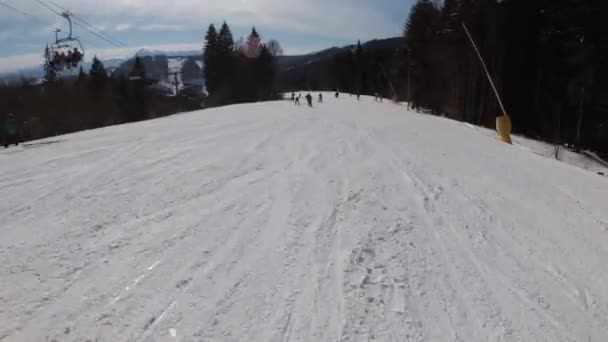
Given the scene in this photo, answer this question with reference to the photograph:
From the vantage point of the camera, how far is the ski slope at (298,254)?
396cm

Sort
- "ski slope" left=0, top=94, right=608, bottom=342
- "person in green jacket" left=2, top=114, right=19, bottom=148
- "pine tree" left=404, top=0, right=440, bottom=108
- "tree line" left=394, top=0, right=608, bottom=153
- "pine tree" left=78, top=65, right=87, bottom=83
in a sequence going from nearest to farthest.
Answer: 1. "ski slope" left=0, top=94, right=608, bottom=342
2. "person in green jacket" left=2, top=114, right=19, bottom=148
3. "tree line" left=394, top=0, right=608, bottom=153
4. "pine tree" left=404, top=0, right=440, bottom=108
5. "pine tree" left=78, top=65, right=87, bottom=83

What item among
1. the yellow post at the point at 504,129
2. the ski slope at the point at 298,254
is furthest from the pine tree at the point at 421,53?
the ski slope at the point at 298,254

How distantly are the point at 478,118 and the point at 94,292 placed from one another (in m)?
36.5

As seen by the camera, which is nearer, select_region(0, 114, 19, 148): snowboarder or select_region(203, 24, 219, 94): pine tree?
select_region(0, 114, 19, 148): snowboarder

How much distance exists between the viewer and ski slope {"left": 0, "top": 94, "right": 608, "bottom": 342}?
13.0 ft

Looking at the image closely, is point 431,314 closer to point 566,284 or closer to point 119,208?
point 566,284

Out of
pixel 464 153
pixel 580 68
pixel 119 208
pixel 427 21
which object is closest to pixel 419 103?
pixel 427 21

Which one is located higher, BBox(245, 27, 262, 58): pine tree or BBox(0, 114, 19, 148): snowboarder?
BBox(245, 27, 262, 58): pine tree

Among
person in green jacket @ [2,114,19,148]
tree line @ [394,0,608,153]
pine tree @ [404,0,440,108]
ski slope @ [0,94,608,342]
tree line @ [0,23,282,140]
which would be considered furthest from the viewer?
tree line @ [0,23,282,140]

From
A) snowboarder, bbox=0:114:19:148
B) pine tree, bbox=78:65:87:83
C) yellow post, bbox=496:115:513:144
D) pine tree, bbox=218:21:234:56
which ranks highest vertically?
pine tree, bbox=218:21:234:56

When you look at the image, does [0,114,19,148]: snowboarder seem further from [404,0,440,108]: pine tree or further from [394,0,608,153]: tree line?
[404,0,440,108]: pine tree

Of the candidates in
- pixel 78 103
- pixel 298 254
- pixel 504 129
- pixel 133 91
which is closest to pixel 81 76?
pixel 133 91

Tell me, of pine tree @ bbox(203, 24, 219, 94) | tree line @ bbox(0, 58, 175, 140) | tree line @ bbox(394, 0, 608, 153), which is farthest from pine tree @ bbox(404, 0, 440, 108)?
pine tree @ bbox(203, 24, 219, 94)

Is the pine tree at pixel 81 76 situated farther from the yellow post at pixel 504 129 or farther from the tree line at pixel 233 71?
the yellow post at pixel 504 129
